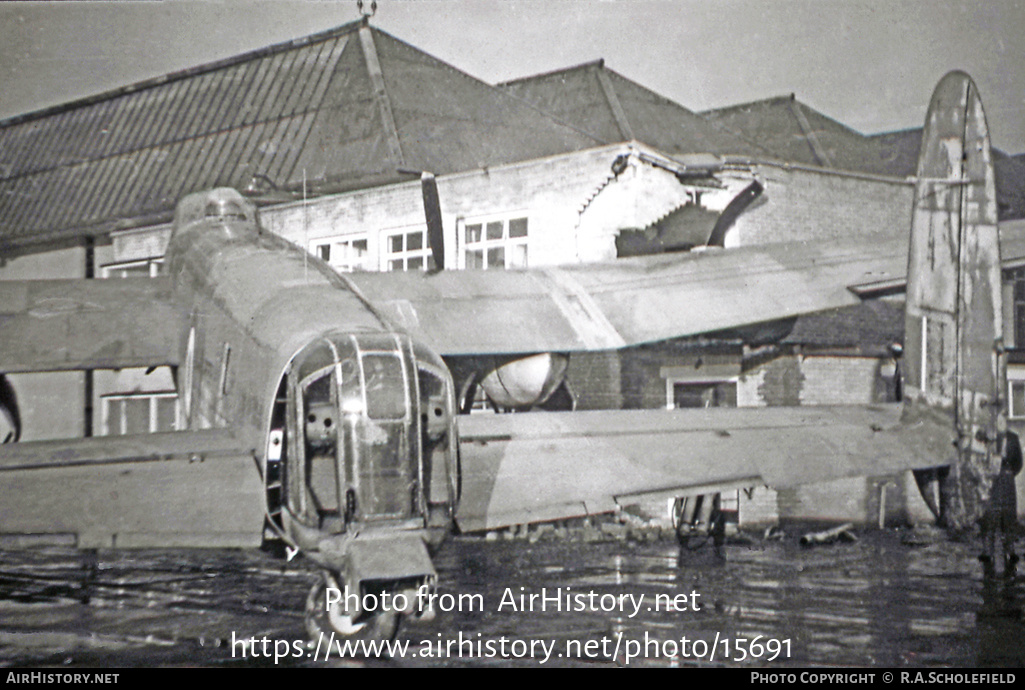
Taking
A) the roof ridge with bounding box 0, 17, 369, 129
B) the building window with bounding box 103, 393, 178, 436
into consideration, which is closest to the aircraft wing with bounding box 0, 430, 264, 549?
the roof ridge with bounding box 0, 17, 369, 129

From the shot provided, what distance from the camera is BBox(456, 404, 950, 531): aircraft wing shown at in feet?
18.5

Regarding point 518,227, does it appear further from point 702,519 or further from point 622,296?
point 702,519

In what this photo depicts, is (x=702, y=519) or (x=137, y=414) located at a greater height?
(x=137, y=414)

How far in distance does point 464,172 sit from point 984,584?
11.1m

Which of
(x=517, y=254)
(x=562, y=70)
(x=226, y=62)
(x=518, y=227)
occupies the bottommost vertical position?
(x=517, y=254)

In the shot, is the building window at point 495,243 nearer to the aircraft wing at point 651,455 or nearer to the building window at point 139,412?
the building window at point 139,412

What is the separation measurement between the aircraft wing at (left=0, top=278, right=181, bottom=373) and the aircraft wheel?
18.0ft

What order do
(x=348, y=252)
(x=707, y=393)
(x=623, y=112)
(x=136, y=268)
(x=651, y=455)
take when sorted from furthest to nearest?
(x=623, y=112) < (x=136, y=268) < (x=348, y=252) < (x=707, y=393) < (x=651, y=455)

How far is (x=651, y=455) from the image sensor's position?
19.5ft

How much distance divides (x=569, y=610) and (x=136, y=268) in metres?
15.3

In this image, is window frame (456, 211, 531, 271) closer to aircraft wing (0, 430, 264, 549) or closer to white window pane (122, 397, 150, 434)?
white window pane (122, 397, 150, 434)

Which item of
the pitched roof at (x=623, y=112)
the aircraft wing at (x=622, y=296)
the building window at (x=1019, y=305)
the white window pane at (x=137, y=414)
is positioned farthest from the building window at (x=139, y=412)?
the building window at (x=1019, y=305)

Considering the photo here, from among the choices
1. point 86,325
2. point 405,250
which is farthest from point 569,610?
point 405,250
